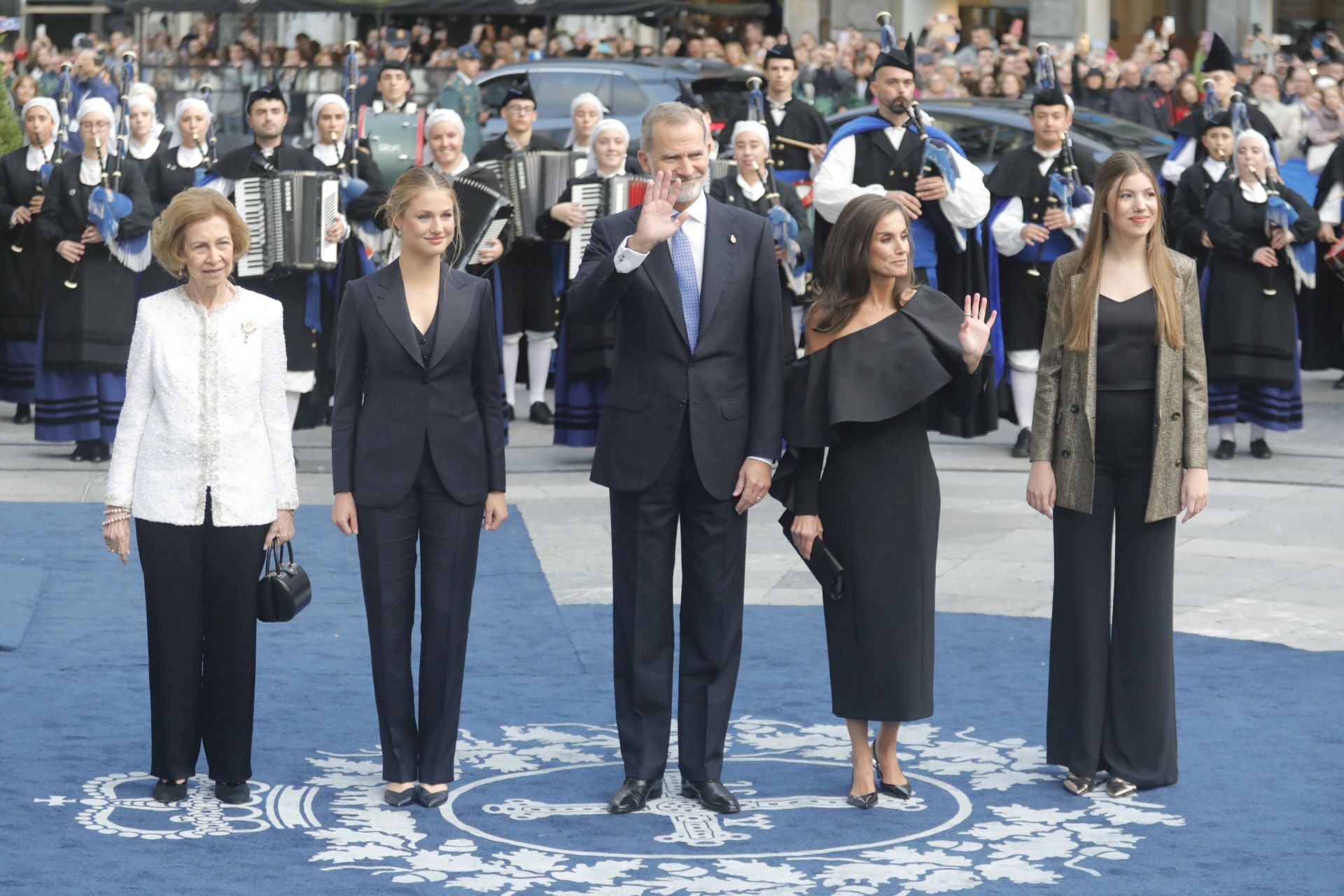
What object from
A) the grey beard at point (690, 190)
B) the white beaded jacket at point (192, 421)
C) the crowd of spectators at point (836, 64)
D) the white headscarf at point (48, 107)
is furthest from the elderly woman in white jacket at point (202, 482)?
the crowd of spectators at point (836, 64)

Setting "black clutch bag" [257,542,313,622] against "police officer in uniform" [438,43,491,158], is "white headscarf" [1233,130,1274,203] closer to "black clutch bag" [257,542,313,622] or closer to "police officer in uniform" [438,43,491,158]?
"police officer in uniform" [438,43,491,158]

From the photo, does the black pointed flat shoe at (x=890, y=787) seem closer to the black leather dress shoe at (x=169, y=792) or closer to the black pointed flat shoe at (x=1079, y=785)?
the black pointed flat shoe at (x=1079, y=785)

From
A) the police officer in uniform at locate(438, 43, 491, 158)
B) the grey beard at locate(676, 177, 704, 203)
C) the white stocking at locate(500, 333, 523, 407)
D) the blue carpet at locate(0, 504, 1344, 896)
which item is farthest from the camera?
the police officer in uniform at locate(438, 43, 491, 158)

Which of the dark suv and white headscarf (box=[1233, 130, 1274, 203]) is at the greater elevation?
the dark suv

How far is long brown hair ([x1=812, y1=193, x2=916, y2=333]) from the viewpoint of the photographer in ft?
18.1

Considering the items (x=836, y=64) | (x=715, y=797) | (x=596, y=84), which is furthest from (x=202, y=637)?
(x=836, y=64)

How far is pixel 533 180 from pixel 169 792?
6.12 metres

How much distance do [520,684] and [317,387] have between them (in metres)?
5.20

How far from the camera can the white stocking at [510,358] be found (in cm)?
1223

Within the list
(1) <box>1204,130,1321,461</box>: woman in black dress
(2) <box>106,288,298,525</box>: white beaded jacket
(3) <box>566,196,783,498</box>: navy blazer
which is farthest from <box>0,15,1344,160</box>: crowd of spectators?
(3) <box>566,196,783,498</box>: navy blazer

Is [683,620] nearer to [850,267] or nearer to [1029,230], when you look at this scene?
[850,267]

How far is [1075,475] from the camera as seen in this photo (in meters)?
5.69

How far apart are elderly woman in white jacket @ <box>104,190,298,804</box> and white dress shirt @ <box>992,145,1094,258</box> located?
6021 mm

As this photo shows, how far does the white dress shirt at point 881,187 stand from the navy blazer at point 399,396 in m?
4.79
